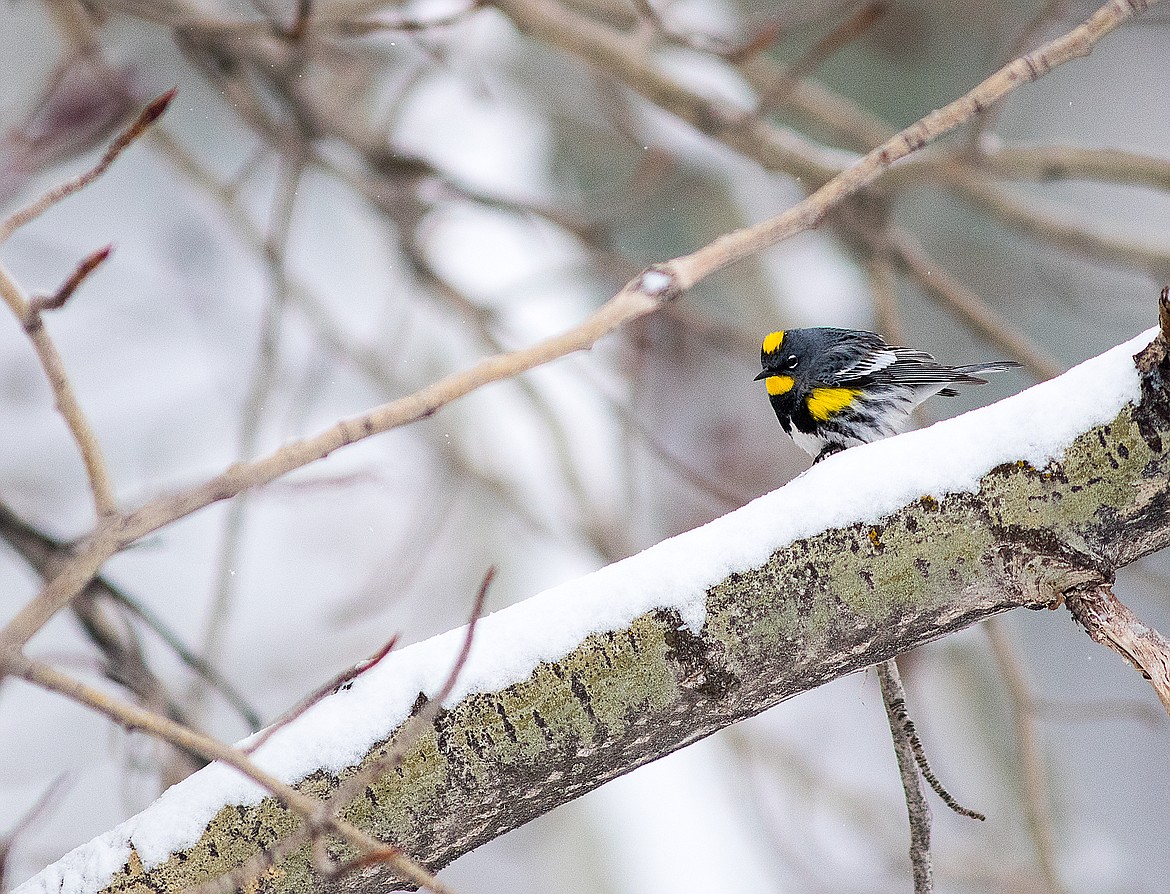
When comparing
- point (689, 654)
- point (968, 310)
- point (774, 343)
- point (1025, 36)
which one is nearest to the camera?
point (689, 654)

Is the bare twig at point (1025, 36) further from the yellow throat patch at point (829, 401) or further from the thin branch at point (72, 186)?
the thin branch at point (72, 186)

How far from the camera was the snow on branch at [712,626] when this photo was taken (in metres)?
0.97

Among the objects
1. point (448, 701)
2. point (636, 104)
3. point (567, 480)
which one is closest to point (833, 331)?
point (567, 480)

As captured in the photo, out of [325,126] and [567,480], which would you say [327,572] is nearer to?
[567,480]

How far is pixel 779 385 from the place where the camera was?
2.18m

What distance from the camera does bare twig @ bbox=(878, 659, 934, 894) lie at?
1202 millimetres

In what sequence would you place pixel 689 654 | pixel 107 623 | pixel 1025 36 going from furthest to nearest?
pixel 1025 36 → pixel 107 623 → pixel 689 654

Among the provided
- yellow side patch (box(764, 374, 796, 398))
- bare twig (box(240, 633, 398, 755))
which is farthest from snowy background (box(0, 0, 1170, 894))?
bare twig (box(240, 633, 398, 755))

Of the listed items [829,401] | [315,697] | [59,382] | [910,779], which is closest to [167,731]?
[315,697]

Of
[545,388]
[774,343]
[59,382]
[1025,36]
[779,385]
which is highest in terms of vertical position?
[545,388]

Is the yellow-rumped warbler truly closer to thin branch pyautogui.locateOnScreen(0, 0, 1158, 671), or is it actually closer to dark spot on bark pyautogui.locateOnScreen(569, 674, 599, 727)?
thin branch pyautogui.locateOnScreen(0, 0, 1158, 671)

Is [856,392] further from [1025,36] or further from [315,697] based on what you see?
[315,697]

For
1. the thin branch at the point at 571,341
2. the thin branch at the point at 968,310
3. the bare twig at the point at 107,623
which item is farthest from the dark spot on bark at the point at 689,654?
the thin branch at the point at 968,310

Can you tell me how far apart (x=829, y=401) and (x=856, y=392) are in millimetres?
57
